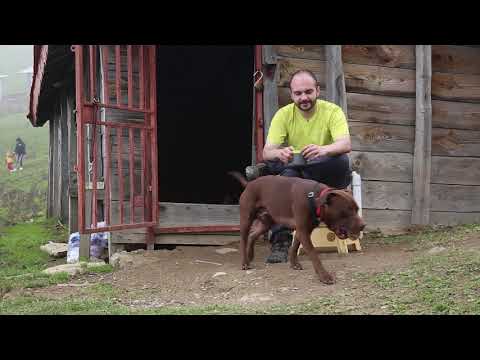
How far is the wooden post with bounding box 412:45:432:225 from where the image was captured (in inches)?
267

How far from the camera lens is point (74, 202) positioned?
700 cm

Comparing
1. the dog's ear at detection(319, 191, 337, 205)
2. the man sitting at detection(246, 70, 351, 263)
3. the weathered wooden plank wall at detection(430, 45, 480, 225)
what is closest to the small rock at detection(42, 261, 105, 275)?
the man sitting at detection(246, 70, 351, 263)

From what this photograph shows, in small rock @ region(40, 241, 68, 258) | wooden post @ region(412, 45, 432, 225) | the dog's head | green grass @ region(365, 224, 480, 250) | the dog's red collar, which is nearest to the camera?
the dog's head

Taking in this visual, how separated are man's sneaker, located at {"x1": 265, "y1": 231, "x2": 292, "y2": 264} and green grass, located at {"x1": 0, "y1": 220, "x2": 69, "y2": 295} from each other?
180 centimetres

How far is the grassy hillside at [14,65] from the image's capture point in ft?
178

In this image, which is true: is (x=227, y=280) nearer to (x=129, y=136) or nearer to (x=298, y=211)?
(x=298, y=211)

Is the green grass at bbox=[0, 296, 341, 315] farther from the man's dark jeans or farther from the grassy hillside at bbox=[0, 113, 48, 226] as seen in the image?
the grassy hillside at bbox=[0, 113, 48, 226]

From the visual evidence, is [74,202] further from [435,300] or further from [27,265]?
[435,300]

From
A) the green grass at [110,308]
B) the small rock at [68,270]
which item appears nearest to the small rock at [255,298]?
the green grass at [110,308]

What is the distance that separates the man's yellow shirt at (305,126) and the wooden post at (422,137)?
7.95 feet

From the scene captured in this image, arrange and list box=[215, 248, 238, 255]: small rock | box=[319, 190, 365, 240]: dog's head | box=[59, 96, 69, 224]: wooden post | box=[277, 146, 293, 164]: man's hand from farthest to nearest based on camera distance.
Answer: box=[59, 96, 69, 224]: wooden post, box=[215, 248, 238, 255]: small rock, box=[277, 146, 293, 164]: man's hand, box=[319, 190, 365, 240]: dog's head

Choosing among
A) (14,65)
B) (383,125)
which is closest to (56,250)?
(383,125)

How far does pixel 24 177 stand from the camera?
23.1 m

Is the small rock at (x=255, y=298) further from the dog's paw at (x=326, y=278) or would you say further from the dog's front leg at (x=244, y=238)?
the dog's front leg at (x=244, y=238)
